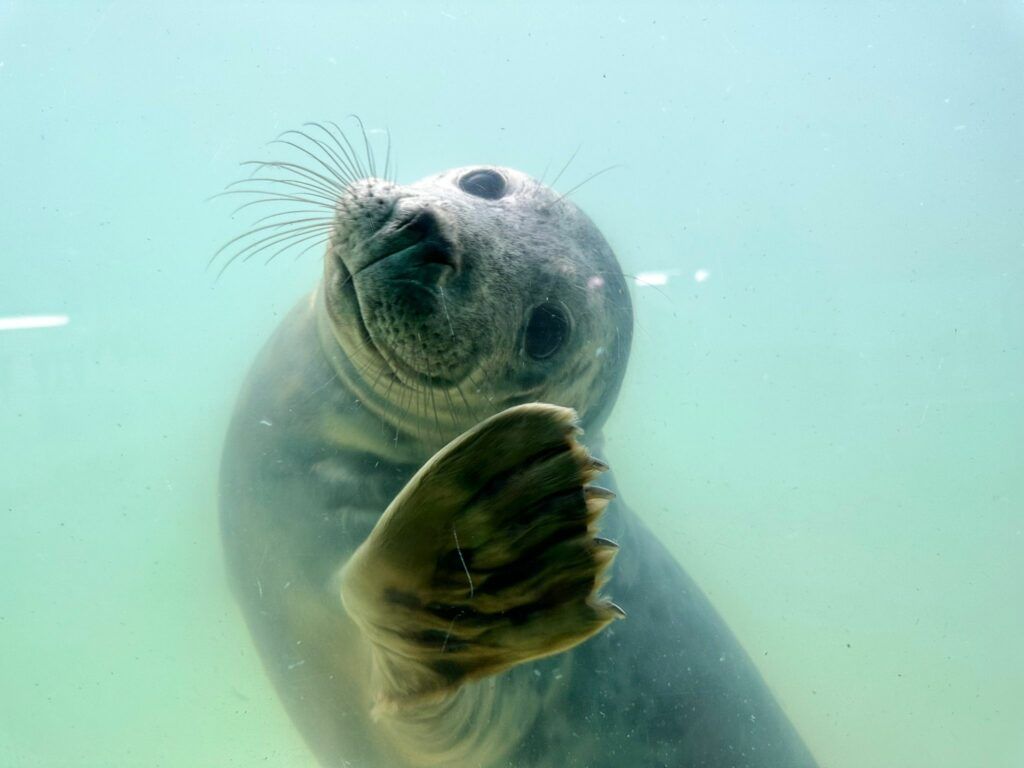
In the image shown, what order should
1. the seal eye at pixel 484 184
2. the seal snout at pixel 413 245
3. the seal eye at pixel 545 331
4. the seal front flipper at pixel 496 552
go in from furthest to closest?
the seal eye at pixel 484 184, the seal eye at pixel 545 331, the seal snout at pixel 413 245, the seal front flipper at pixel 496 552

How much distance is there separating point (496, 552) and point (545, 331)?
0.65 meters

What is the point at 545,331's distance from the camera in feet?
5.21

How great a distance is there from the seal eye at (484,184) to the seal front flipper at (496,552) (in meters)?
0.92

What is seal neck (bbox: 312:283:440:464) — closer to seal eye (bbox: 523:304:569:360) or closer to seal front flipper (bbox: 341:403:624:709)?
seal eye (bbox: 523:304:569:360)

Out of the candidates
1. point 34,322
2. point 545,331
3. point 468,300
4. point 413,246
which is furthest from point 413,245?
point 34,322

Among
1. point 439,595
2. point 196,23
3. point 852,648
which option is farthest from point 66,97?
point 852,648

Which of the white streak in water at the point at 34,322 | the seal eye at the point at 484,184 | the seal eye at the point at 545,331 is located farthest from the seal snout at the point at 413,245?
the white streak in water at the point at 34,322

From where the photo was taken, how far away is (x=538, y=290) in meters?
1.56

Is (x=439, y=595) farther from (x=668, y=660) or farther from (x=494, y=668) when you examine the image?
(x=668, y=660)

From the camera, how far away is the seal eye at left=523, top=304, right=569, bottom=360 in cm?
156

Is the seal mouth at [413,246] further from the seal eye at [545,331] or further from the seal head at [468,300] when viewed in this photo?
the seal eye at [545,331]

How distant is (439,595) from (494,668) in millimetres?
151

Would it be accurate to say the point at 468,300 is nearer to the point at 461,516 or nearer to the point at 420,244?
the point at 420,244

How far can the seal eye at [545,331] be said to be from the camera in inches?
61.5
